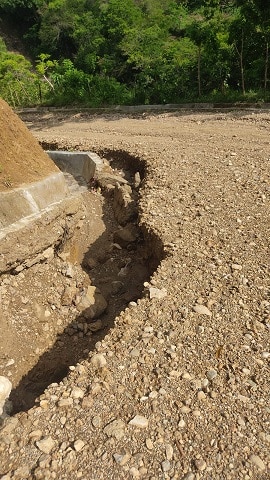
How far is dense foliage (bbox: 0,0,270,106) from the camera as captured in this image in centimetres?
1151

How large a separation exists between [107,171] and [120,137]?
201 centimetres

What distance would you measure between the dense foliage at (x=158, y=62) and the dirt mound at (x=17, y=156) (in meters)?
7.16

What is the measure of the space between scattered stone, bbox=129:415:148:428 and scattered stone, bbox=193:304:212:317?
121 centimetres

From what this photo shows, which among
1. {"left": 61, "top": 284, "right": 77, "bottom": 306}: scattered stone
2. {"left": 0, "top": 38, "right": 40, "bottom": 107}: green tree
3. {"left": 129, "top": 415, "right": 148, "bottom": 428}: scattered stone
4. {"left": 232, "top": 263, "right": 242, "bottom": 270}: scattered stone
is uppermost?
{"left": 0, "top": 38, "right": 40, "bottom": 107}: green tree

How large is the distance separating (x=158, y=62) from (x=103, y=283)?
34.6ft

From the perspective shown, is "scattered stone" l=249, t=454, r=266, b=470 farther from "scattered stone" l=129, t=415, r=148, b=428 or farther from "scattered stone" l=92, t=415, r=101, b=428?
"scattered stone" l=92, t=415, r=101, b=428

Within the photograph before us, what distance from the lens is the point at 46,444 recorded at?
8.65ft

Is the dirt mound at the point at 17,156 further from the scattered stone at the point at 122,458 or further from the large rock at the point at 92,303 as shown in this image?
the scattered stone at the point at 122,458

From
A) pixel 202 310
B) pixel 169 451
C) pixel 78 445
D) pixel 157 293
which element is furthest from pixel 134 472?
pixel 157 293

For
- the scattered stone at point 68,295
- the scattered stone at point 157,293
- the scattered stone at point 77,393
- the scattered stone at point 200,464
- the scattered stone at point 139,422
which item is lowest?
the scattered stone at point 68,295

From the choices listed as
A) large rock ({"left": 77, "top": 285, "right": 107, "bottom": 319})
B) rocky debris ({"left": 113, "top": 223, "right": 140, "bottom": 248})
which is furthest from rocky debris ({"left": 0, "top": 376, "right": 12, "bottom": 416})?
rocky debris ({"left": 113, "top": 223, "right": 140, "bottom": 248})

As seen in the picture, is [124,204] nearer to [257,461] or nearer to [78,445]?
[78,445]

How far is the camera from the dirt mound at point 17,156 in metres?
5.57

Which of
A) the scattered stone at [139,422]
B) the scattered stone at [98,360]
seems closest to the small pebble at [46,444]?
the scattered stone at [139,422]
